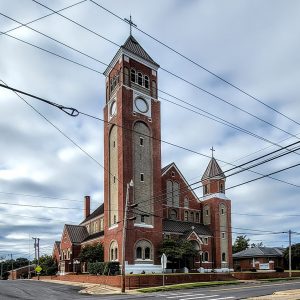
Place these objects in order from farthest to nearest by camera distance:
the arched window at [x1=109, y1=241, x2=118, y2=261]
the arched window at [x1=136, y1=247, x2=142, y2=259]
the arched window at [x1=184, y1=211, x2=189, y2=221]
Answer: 1. the arched window at [x1=184, y1=211, x2=189, y2=221]
2. the arched window at [x1=109, y1=241, x2=118, y2=261]
3. the arched window at [x1=136, y1=247, x2=142, y2=259]

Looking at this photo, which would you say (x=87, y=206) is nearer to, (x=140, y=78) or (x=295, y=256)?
(x=140, y=78)

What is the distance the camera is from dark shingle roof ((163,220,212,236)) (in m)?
62.8

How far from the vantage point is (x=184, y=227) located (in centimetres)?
6519

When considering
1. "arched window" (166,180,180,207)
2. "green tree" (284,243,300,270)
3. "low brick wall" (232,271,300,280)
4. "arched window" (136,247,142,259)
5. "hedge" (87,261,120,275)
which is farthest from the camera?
"green tree" (284,243,300,270)

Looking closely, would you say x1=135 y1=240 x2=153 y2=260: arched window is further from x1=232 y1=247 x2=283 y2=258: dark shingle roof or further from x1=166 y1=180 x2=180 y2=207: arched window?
x1=232 y1=247 x2=283 y2=258: dark shingle roof

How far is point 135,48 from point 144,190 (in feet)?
67.4

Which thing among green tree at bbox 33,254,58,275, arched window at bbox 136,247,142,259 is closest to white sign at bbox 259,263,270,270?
arched window at bbox 136,247,142,259

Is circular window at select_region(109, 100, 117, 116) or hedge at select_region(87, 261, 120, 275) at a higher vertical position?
circular window at select_region(109, 100, 117, 116)

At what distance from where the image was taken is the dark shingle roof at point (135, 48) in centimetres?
6116

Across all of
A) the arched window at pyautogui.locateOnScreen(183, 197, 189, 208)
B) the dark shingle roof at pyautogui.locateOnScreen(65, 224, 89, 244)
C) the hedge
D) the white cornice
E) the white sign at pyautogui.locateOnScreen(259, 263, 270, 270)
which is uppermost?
the white cornice

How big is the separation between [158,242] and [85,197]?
34383mm

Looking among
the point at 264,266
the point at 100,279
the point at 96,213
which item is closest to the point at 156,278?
the point at 100,279

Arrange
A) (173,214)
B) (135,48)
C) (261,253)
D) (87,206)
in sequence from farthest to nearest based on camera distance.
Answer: (87,206)
(261,253)
(173,214)
(135,48)

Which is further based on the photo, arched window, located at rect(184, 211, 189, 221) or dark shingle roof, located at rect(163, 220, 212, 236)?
arched window, located at rect(184, 211, 189, 221)
